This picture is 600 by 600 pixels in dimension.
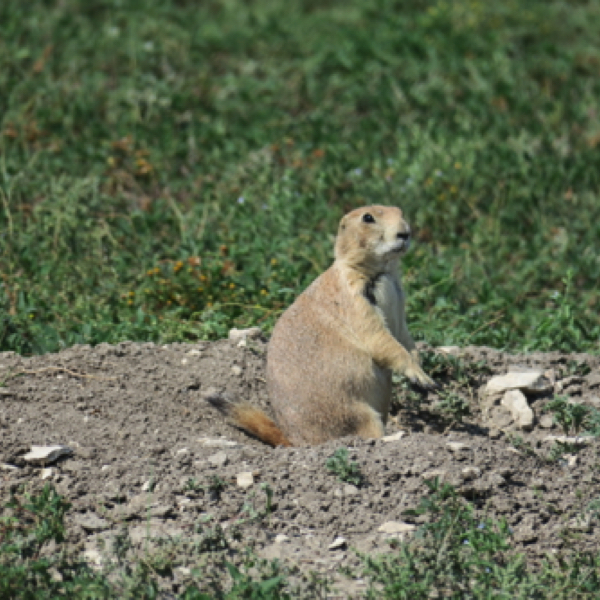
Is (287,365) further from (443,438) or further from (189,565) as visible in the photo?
(189,565)

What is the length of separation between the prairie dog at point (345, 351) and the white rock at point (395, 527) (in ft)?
2.97

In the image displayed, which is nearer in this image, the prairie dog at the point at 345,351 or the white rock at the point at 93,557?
the white rock at the point at 93,557

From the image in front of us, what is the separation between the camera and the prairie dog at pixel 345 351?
5512mm

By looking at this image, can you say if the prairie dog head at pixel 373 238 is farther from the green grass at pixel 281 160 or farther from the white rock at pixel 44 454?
the white rock at pixel 44 454

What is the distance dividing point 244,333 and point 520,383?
66.1 inches

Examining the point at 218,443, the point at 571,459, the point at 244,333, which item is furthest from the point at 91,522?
the point at 571,459

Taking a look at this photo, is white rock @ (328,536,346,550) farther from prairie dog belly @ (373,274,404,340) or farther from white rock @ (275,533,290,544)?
prairie dog belly @ (373,274,404,340)

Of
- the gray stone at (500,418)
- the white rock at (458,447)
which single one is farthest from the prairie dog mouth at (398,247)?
the gray stone at (500,418)

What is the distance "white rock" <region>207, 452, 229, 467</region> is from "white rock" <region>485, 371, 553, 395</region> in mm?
1850

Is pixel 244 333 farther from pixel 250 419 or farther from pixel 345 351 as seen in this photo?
pixel 345 351

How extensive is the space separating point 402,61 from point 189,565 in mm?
7626

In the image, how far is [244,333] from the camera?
6.53 meters

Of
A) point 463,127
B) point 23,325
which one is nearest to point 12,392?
point 23,325

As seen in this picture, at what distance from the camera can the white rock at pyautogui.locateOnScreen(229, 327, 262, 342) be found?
6500 mm
